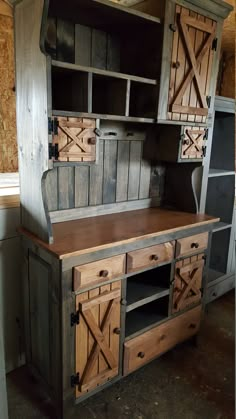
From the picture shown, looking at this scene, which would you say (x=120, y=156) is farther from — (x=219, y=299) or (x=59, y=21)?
(x=219, y=299)

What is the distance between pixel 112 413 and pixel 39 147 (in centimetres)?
141

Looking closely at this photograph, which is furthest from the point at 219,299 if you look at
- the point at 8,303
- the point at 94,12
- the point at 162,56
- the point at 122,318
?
the point at 94,12

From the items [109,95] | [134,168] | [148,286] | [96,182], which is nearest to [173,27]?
[109,95]

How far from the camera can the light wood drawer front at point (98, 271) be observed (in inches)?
55.7

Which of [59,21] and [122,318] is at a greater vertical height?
[59,21]

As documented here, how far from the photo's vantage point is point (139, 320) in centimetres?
188

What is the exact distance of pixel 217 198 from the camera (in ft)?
8.95

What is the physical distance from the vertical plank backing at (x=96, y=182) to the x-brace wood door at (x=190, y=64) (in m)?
0.48

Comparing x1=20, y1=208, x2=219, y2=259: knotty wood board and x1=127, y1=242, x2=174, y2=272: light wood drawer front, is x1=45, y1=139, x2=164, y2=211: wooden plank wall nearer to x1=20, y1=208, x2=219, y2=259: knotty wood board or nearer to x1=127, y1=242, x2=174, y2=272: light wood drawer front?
x1=20, y1=208, x2=219, y2=259: knotty wood board

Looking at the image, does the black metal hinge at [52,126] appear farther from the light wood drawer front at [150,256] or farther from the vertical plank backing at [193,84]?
the vertical plank backing at [193,84]

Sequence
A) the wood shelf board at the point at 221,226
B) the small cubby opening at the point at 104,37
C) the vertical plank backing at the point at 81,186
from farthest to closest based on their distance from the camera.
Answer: the wood shelf board at the point at 221,226
the vertical plank backing at the point at 81,186
the small cubby opening at the point at 104,37

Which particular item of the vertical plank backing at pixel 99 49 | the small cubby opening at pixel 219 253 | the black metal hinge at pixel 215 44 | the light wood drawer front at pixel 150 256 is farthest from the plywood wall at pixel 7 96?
the small cubby opening at pixel 219 253

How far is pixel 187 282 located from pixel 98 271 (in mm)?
734

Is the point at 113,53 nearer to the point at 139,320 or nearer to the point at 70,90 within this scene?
the point at 70,90
